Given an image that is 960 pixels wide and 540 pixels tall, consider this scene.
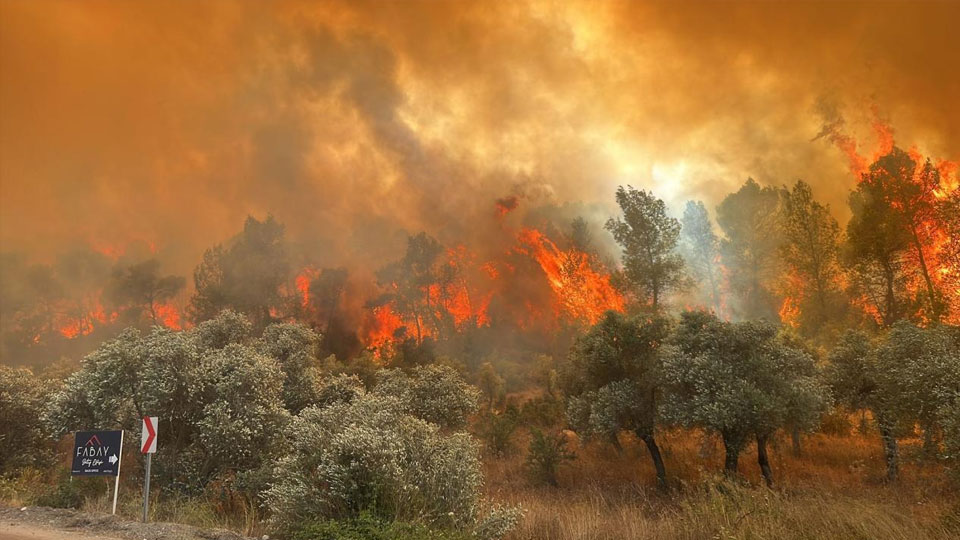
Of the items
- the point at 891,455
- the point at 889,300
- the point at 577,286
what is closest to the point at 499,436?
the point at 891,455

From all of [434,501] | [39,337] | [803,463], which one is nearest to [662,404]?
[803,463]

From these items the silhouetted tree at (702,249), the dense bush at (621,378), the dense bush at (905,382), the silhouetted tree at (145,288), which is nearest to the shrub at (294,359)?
the dense bush at (621,378)

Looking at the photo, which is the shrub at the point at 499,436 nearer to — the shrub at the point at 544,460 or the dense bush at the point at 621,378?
the shrub at the point at 544,460

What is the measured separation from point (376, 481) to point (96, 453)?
36.4 feet

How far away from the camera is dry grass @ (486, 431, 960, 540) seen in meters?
13.5

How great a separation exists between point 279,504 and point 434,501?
14.7 ft

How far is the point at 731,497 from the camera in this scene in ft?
56.2

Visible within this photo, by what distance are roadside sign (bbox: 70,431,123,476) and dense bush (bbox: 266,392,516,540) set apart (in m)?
6.73

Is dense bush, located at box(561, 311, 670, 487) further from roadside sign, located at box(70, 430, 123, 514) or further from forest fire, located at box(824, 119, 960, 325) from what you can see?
forest fire, located at box(824, 119, 960, 325)

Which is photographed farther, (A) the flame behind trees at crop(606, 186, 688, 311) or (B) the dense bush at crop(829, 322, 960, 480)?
(A) the flame behind trees at crop(606, 186, 688, 311)

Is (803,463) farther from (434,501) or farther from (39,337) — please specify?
(39,337)

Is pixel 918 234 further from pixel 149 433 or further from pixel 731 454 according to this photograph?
pixel 149 433

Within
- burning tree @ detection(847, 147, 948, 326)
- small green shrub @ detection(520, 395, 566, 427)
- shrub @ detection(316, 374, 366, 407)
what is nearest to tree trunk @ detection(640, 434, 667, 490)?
small green shrub @ detection(520, 395, 566, 427)

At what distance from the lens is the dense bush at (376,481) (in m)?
12.5
